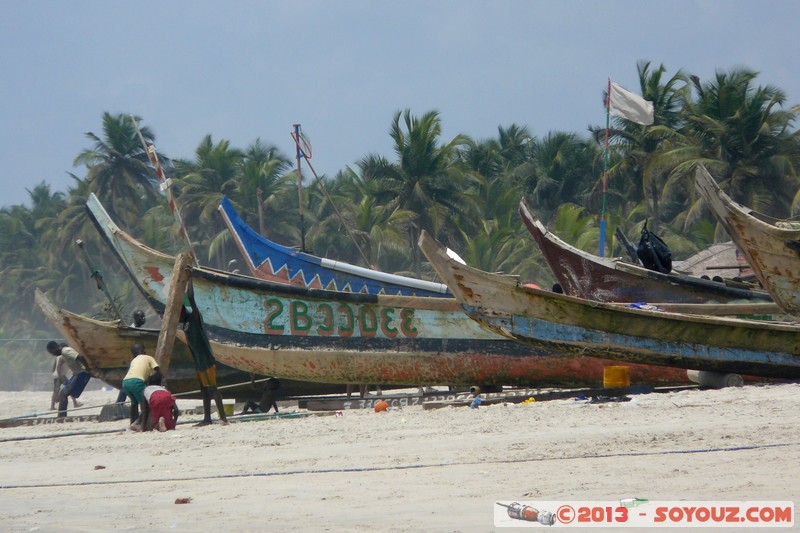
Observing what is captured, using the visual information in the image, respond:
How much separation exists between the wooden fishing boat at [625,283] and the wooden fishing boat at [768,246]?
242cm

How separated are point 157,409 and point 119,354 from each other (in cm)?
407

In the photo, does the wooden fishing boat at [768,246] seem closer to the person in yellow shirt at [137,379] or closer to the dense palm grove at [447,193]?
the person in yellow shirt at [137,379]

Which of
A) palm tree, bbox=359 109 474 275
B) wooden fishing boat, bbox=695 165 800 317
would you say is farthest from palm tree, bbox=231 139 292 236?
wooden fishing boat, bbox=695 165 800 317

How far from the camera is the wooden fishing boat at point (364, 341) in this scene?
12.6m

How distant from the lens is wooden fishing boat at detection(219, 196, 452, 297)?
14562 millimetres

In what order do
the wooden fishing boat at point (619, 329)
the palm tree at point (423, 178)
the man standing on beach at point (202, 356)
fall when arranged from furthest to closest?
1. the palm tree at point (423, 178)
2. the wooden fishing boat at point (619, 329)
3. the man standing on beach at point (202, 356)

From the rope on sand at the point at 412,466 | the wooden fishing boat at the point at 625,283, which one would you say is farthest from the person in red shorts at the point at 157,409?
the wooden fishing boat at the point at 625,283

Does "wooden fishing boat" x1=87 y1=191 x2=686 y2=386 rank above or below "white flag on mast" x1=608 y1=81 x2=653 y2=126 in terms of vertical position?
below

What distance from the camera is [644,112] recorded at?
1919 cm

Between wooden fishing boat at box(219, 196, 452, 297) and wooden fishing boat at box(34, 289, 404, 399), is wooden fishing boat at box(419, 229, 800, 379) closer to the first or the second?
wooden fishing boat at box(219, 196, 452, 297)

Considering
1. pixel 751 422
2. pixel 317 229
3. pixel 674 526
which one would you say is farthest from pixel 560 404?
pixel 317 229

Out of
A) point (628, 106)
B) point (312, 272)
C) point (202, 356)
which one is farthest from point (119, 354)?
point (628, 106)

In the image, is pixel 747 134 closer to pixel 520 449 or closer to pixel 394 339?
pixel 394 339

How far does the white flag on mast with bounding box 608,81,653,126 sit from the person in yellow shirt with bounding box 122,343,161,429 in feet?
35.9
